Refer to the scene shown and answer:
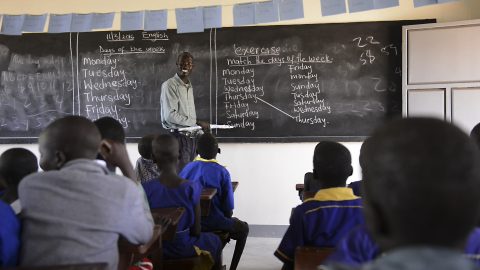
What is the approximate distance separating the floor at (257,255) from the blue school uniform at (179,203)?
1525 millimetres

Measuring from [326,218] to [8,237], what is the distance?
1.06 m

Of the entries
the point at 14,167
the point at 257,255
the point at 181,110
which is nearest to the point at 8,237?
the point at 14,167

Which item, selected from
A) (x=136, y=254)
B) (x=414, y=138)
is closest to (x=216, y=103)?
(x=136, y=254)

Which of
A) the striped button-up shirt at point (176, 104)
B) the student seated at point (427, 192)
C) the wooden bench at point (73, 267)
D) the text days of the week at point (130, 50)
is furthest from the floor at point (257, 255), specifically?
the student seated at point (427, 192)

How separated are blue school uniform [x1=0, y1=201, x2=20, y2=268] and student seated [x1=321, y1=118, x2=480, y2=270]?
1.06 meters

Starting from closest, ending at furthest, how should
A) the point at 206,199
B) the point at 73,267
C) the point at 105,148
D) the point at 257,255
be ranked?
the point at 73,267
the point at 105,148
the point at 206,199
the point at 257,255

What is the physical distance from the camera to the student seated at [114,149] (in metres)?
1.94

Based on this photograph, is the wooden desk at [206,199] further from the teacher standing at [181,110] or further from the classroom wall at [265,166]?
the classroom wall at [265,166]

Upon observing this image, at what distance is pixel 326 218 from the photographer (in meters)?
1.79

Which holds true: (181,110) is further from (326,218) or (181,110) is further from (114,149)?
(326,218)

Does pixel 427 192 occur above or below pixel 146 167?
above

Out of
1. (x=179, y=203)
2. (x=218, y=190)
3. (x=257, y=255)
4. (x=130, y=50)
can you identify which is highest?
(x=130, y=50)

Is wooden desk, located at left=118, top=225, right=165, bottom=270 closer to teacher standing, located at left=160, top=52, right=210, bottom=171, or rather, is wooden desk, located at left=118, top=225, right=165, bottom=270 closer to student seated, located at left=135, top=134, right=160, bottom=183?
student seated, located at left=135, top=134, right=160, bottom=183

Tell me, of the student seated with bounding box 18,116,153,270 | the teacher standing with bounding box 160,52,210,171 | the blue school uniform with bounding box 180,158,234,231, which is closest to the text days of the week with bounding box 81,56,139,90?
the teacher standing with bounding box 160,52,210,171
